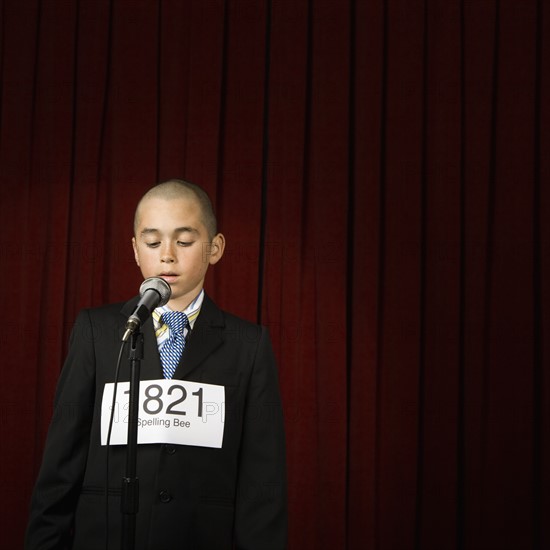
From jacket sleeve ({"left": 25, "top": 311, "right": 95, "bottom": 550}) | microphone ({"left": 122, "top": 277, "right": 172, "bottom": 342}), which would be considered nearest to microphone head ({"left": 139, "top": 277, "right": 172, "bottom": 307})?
microphone ({"left": 122, "top": 277, "right": 172, "bottom": 342})

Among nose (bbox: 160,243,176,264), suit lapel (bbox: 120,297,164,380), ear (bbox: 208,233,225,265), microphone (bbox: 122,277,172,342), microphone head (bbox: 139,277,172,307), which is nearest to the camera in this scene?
microphone (bbox: 122,277,172,342)

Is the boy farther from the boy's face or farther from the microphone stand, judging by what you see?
the microphone stand

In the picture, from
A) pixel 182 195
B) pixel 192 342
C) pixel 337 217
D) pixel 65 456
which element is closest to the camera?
pixel 65 456

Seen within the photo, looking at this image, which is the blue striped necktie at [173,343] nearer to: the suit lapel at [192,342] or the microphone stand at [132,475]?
the suit lapel at [192,342]

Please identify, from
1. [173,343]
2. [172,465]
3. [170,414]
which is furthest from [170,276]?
[172,465]

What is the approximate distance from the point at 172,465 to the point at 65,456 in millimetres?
275

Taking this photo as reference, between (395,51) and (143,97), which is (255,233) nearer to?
(143,97)

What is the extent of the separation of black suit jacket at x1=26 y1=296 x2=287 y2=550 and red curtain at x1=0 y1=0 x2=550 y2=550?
1.01 m

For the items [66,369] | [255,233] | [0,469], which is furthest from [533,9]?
[0,469]

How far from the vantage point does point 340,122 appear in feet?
10.4

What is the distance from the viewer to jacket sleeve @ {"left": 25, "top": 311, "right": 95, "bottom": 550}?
1888 millimetres

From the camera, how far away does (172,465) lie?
6.35 ft

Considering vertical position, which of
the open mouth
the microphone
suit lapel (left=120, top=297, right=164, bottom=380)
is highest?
the open mouth

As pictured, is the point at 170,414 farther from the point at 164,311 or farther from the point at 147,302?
the point at 147,302
